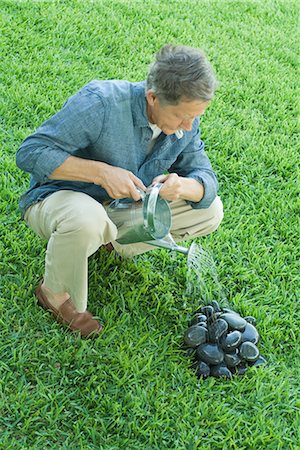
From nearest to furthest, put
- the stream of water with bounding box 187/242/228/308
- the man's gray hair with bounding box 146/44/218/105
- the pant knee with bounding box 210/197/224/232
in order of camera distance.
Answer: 1. the man's gray hair with bounding box 146/44/218/105
2. the pant knee with bounding box 210/197/224/232
3. the stream of water with bounding box 187/242/228/308

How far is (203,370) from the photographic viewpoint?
8.84 ft

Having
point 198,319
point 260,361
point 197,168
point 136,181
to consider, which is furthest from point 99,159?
point 260,361

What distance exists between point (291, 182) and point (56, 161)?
1759 millimetres

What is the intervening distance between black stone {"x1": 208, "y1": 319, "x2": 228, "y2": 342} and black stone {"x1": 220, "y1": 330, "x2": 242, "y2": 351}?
0.02m

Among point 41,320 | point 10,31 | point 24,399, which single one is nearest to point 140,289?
point 41,320

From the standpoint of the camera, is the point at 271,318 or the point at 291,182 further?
the point at 291,182

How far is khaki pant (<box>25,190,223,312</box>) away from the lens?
2.49 m

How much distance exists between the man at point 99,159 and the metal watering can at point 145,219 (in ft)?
0.15

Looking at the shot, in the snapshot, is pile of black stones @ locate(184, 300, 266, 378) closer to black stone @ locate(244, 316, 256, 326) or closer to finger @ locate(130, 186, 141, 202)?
black stone @ locate(244, 316, 256, 326)

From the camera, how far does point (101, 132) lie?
8.39ft

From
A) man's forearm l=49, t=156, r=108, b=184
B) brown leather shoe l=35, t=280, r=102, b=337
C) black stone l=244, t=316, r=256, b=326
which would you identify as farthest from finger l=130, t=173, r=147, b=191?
black stone l=244, t=316, r=256, b=326

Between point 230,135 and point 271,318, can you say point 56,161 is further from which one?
point 230,135

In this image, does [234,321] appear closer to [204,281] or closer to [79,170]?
[204,281]

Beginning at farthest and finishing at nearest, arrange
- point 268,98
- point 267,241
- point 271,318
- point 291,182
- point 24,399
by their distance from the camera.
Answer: point 268,98
point 291,182
point 267,241
point 271,318
point 24,399
